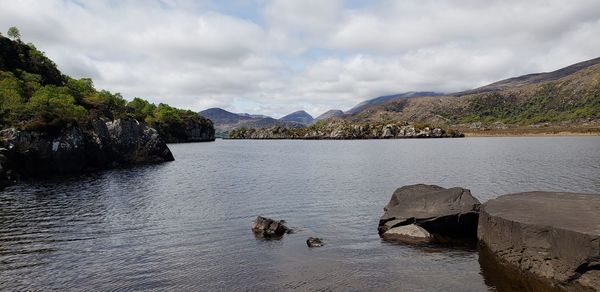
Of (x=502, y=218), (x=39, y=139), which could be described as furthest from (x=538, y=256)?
(x=39, y=139)

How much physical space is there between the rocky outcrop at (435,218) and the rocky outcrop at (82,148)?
214ft

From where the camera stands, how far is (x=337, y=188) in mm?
58156

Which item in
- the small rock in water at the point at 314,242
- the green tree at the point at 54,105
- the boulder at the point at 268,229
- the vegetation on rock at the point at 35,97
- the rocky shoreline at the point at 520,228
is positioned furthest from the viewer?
the green tree at the point at 54,105

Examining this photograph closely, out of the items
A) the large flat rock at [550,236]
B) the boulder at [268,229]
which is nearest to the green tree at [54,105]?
the boulder at [268,229]

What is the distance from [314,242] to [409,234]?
25.4 feet

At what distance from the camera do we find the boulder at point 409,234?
1212 inches

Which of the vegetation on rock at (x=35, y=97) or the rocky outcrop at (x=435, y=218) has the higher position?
the vegetation on rock at (x=35, y=97)

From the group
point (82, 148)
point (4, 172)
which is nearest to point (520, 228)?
point (4, 172)

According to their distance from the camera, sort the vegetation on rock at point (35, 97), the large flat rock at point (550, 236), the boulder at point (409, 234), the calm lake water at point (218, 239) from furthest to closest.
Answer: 1. the vegetation on rock at point (35, 97)
2. the boulder at point (409, 234)
3. the calm lake water at point (218, 239)
4. the large flat rock at point (550, 236)

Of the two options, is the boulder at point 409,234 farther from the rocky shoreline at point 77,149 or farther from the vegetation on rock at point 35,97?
the vegetation on rock at point 35,97

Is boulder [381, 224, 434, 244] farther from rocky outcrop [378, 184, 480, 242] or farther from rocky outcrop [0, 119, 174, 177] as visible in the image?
rocky outcrop [0, 119, 174, 177]

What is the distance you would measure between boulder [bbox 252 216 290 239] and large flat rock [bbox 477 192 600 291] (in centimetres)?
1540

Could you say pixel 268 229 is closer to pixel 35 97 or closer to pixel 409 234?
pixel 409 234

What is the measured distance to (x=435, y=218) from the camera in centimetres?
3114
